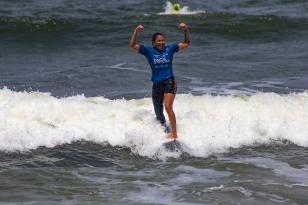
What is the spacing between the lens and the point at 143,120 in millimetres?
12648

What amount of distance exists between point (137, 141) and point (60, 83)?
17.0 ft

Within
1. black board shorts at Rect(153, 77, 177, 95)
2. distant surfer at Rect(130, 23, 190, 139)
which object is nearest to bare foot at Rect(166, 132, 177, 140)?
distant surfer at Rect(130, 23, 190, 139)

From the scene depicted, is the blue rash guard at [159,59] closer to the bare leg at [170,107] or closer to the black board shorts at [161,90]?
the black board shorts at [161,90]

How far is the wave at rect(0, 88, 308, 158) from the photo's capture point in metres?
11.7

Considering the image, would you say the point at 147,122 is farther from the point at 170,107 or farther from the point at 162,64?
the point at 162,64

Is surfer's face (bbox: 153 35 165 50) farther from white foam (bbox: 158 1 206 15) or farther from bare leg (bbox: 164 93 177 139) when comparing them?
white foam (bbox: 158 1 206 15)

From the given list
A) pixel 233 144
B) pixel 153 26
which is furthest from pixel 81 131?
pixel 153 26

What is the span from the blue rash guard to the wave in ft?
3.62

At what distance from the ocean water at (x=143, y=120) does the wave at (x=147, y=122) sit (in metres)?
0.02

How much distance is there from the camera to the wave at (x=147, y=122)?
1167 centimetres

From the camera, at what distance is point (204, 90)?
1609cm

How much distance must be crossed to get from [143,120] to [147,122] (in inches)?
5.8

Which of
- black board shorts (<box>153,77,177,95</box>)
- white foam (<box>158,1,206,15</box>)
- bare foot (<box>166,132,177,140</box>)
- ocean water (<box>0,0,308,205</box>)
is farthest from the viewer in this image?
white foam (<box>158,1,206,15</box>)

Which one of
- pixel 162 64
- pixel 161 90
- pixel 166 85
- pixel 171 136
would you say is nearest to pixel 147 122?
pixel 171 136
